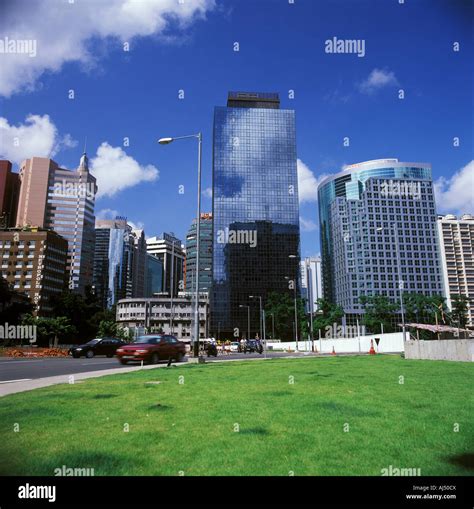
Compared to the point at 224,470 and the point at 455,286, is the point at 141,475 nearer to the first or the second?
the point at 224,470

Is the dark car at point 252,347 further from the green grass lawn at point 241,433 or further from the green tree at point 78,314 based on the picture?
the green tree at point 78,314

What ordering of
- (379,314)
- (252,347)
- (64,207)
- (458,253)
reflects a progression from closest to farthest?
1. (252,347)
2. (379,314)
3. (64,207)
4. (458,253)

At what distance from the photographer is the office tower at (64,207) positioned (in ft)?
529

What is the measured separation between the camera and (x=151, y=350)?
20234 mm

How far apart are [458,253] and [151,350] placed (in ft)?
668

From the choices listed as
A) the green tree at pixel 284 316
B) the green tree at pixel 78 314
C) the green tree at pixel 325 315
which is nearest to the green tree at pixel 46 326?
the green tree at pixel 78 314

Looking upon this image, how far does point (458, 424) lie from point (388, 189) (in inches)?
7005

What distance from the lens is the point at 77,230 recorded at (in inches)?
6752

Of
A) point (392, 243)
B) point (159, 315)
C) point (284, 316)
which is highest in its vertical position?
point (392, 243)

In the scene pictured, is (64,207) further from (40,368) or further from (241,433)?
(241,433)

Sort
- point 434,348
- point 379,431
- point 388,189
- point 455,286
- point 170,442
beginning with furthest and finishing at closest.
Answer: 1. point 455,286
2. point 388,189
3. point 434,348
4. point 379,431
5. point 170,442

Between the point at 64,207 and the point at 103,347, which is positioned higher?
the point at 64,207

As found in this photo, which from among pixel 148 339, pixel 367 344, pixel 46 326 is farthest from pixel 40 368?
pixel 46 326
